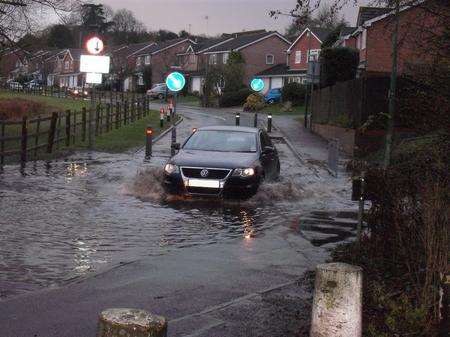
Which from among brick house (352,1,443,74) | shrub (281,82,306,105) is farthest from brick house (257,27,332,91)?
brick house (352,1,443,74)

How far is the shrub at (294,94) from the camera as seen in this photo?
56353 millimetres

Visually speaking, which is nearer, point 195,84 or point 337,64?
point 337,64

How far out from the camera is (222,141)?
14.5m

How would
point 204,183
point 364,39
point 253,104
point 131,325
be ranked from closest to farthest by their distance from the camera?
point 131,325 → point 204,183 → point 364,39 → point 253,104

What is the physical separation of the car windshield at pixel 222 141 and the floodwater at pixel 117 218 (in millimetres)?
961

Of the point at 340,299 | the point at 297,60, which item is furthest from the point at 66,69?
the point at 340,299

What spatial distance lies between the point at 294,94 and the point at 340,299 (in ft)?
174

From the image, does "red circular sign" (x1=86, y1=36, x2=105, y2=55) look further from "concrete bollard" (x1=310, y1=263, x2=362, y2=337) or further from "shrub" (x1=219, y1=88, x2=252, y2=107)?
"shrub" (x1=219, y1=88, x2=252, y2=107)

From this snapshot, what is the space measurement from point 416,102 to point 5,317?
4.61 metres

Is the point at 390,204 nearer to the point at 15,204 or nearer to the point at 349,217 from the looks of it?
the point at 349,217

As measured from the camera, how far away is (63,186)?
48.4ft

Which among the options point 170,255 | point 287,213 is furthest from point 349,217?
point 170,255

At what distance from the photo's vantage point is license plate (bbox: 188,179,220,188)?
12562 mm

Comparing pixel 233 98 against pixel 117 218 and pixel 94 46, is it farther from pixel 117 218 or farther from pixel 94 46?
pixel 117 218
